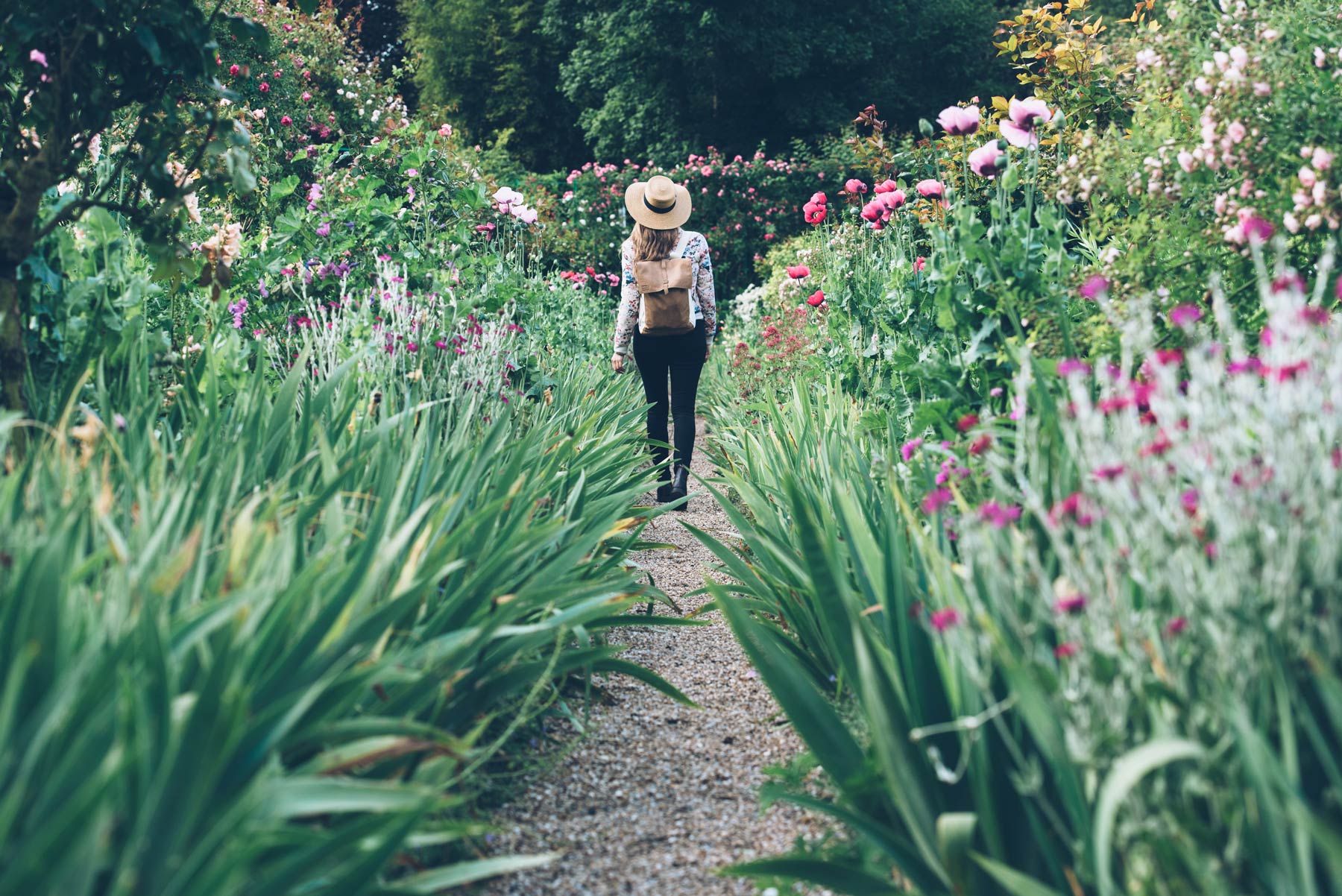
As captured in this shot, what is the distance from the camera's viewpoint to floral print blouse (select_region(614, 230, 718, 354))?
4984 millimetres

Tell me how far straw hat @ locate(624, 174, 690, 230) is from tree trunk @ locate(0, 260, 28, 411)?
9.69ft

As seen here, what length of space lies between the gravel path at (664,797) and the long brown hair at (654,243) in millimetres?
2443

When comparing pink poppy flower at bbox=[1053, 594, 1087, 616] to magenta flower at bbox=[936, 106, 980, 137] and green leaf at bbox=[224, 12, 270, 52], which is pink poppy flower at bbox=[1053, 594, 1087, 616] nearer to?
green leaf at bbox=[224, 12, 270, 52]

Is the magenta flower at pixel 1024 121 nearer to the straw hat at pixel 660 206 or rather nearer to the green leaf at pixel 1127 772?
the straw hat at pixel 660 206

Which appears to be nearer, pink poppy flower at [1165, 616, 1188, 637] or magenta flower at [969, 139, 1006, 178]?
pink poppy flower at [1165, 616, 1188, 637]

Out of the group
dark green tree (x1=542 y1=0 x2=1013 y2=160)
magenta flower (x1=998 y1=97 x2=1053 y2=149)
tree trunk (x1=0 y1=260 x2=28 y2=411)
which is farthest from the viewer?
dark green tree (x1=542 y1=0 x2=1013 y2=160)

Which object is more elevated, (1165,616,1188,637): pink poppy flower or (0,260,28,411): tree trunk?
(0,260,28,411): tree trunk

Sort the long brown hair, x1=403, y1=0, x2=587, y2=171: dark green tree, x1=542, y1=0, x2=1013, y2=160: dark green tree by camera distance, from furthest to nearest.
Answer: x1=403, y1=0, x2=587, y2=171: dark green tree
x1=542, y1=0, x2=1013, y2=160: dark green tree
the long brown hair

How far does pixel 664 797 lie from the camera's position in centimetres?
216

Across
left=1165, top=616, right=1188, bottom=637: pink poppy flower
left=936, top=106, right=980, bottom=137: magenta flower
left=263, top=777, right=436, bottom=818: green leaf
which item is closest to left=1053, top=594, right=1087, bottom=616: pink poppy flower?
left=1165, top=616, right=1188, bottom=637: pink poppy flower

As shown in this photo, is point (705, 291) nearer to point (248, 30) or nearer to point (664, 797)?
point (248, 30)


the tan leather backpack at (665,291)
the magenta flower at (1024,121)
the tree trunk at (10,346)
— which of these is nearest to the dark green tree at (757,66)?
the tan leather backpack at (665,291)

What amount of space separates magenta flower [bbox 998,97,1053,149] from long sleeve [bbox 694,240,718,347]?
2.12 m

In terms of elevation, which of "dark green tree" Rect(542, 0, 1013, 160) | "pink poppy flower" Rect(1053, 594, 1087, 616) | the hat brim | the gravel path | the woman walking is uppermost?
"dark green tree" Rect(542, 0, 1013, 160)
